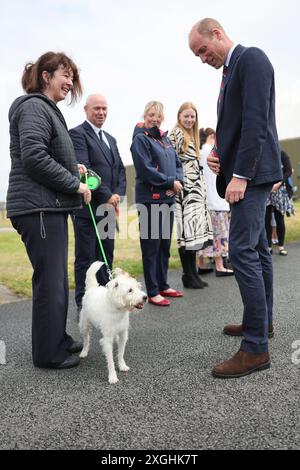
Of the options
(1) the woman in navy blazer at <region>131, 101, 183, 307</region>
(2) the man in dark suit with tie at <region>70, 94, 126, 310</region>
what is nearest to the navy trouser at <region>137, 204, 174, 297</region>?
(1) the woman in navy blazer at <region>131, 101, 183, 307</region>

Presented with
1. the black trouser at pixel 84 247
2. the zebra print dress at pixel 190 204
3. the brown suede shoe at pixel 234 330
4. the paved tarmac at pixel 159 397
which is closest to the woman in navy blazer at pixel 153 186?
the zebra print dress at pixel 190 204

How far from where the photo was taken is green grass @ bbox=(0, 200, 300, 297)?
596 centimetres

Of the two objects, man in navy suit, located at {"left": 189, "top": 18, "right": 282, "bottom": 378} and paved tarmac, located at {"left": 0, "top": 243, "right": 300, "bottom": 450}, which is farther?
man in navy suit, located at {"left": 189, "top": 18, "right": 282, "bottom": 378}

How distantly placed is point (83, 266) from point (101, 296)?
123cm

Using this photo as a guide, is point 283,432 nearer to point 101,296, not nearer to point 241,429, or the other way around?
point 241,429

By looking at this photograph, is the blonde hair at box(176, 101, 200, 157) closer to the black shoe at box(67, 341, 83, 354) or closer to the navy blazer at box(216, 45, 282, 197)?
the navy blazer at box(216, 45, 282, 197)

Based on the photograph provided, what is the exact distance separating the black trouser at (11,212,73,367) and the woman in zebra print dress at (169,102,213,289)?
8.07 ft

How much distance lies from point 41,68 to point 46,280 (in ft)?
5.23

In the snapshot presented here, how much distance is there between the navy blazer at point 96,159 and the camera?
4.24 m

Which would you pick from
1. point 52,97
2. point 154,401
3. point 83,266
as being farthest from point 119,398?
point 52,97

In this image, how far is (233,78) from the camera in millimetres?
2719

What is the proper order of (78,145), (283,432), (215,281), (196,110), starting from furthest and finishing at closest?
(215,281), (196,110), (78,145), (283,432)

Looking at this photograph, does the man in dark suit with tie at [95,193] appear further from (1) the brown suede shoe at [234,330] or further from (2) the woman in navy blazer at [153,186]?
(1) the brown suede shoe at [234,330]

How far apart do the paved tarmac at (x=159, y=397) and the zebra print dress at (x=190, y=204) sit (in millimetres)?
1527
